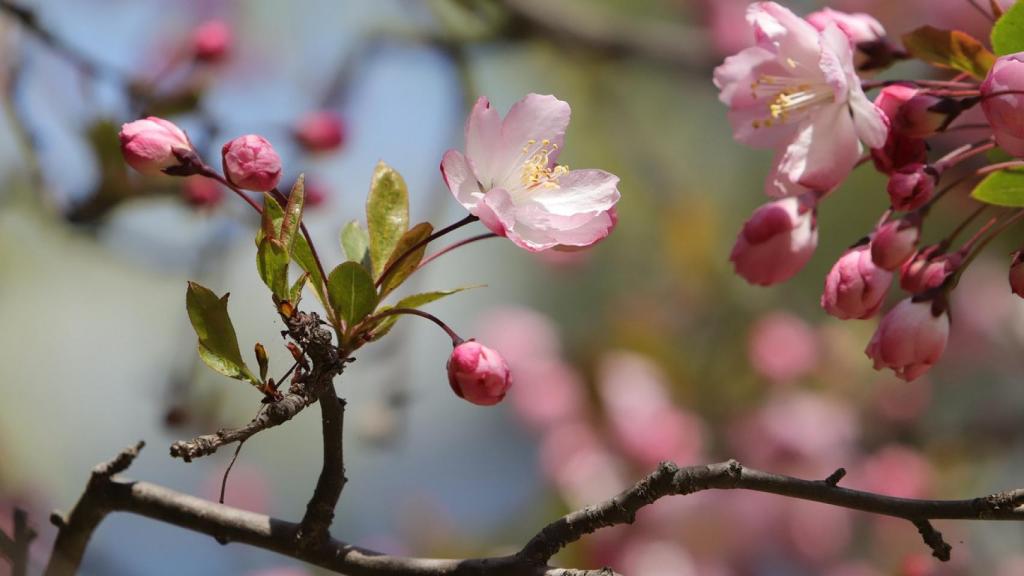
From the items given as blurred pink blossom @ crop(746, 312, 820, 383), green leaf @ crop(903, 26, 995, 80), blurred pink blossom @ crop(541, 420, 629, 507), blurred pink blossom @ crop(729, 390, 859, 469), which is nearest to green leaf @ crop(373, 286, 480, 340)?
green leaf @ crop(903, 26, 995, 80)

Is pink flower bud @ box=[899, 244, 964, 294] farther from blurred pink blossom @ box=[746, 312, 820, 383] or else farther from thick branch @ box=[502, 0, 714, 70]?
blurred pink blossom @ box=[746, 312, 820, 383]

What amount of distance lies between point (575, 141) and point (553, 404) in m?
1.49

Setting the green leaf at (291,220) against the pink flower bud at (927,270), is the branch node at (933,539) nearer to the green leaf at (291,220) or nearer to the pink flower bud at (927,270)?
the pink flower bud at (927,270)

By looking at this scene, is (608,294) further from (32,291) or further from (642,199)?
(32,291)

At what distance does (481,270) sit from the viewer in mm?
3836

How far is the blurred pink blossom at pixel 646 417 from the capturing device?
6.24 ft

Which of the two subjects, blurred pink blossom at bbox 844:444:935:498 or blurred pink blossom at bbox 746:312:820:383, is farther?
blurred pink blossom at bbox 746:312:820:383

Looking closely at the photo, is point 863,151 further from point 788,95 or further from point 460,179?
point 460,179

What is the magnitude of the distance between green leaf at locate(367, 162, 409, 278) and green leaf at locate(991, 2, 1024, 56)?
1.18 ft

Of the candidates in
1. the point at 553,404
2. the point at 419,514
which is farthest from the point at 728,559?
the point at 419,514

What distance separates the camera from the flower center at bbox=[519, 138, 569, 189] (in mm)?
627

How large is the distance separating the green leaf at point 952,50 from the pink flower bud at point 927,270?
0.12 metres

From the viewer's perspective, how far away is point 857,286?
645mm

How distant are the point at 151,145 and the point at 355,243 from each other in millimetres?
127
